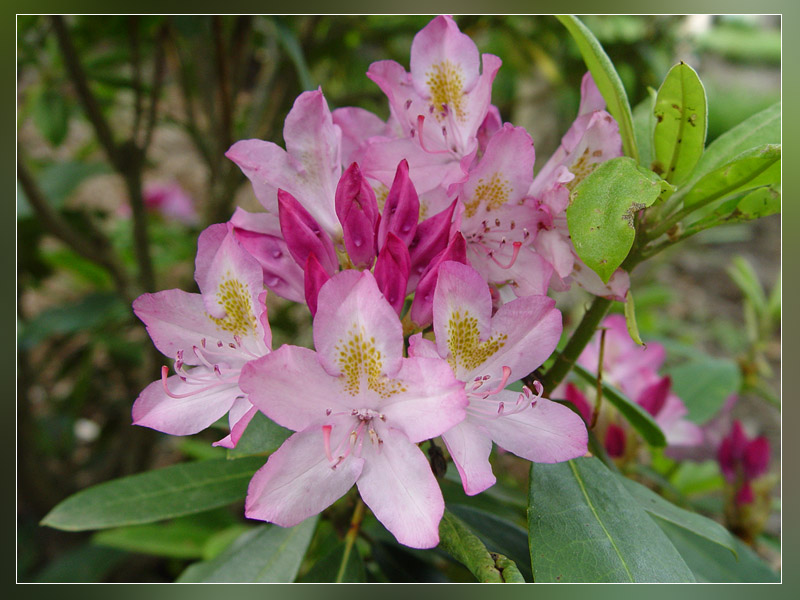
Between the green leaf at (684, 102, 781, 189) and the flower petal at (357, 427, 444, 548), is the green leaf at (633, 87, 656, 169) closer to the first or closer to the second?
the green leaf at (684, 102, 781, 189)

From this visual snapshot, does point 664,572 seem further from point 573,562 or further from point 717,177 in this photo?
point 717,177

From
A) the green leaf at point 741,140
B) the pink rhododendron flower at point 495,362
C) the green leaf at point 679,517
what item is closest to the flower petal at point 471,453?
the pink rhododendron flower at point 495,362

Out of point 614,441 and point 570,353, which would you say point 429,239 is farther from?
point 614,441

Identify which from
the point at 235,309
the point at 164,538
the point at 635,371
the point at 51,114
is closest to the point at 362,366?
the point at 235,309

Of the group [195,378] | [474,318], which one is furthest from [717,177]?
[195,378]

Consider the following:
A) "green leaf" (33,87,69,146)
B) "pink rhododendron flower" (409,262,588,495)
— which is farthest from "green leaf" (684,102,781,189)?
"green leaf" (33,87,69,146)

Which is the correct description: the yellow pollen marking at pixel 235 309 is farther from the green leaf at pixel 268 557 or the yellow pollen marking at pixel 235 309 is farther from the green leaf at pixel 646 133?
the green leaf at pixel 646 133

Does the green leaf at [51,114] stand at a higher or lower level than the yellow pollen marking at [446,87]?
higher
